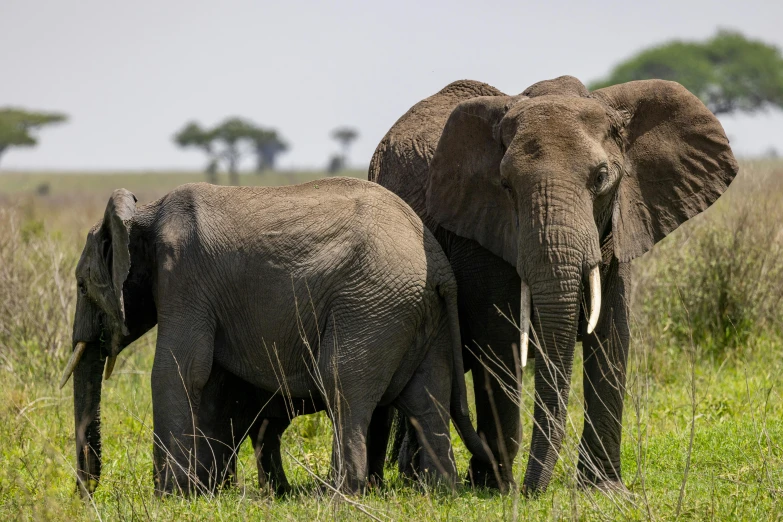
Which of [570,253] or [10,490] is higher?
[570,253]

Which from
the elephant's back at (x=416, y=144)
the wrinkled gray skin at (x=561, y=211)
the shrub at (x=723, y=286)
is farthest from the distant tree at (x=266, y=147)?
the wrinkled gray skin at (x=561, y=211)

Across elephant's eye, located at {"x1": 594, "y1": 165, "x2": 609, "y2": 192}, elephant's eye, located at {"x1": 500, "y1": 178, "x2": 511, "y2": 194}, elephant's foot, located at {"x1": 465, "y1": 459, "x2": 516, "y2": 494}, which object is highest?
elephant's eye, located at {"x1": 594, "y1": 165, "x2": 609, "y2": 192}

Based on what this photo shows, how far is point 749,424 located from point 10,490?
4358mm

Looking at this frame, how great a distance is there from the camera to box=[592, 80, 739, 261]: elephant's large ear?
6.11 meters

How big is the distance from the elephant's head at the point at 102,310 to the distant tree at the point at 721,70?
1330 inches

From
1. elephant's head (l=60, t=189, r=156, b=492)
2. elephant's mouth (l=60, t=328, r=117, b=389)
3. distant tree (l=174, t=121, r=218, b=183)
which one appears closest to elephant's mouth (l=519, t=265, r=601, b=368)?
elephant's head (l=60, t=189, r=156, b=492)

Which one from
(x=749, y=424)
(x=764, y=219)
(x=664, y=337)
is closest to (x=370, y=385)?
(x=749, y=424)

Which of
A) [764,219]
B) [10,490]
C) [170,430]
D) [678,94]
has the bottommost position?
[10,490]

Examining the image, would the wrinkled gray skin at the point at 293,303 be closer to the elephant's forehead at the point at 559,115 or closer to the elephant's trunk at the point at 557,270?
the elephant's trunk at the point at 557,270

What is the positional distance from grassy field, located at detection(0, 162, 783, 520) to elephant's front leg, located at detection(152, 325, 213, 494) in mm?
254

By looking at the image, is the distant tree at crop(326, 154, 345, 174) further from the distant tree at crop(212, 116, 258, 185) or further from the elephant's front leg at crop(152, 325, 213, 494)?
the elephant's front leg at crop(152, 325, 213, 494)

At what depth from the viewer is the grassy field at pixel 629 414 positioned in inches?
207

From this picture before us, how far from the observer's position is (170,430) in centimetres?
592

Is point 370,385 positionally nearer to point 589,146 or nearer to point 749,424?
point 589,146
